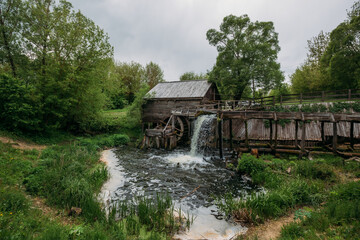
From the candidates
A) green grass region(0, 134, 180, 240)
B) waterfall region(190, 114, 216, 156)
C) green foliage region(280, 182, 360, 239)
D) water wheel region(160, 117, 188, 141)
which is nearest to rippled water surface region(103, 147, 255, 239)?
green grass region(0, 134, 180, 240)

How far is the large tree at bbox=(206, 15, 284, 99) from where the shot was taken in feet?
68.5

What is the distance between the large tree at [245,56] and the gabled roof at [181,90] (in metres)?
2.05

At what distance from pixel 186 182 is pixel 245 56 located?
64.0ft

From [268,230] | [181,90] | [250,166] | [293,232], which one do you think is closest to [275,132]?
[250,166]

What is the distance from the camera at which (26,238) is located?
10.6 feet

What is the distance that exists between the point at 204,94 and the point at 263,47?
31.0ft

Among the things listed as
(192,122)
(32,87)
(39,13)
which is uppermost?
(39,13)

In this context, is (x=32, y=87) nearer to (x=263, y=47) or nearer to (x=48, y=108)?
(x=48, y=108)

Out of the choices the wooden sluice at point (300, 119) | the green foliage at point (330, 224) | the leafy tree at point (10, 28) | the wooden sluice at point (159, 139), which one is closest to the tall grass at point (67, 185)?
the green foliage at point (330, 224)

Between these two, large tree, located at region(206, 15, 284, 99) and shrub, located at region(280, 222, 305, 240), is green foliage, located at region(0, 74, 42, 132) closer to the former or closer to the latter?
shrub, located at region(280, 222, 305, 240)

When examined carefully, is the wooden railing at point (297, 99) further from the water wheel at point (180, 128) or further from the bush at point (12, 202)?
the bush at point (12, 202)

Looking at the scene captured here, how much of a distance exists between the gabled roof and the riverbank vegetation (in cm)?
1268

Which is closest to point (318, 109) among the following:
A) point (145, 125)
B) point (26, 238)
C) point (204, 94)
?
point (204, 94)

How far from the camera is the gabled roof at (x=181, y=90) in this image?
67.4 feet
